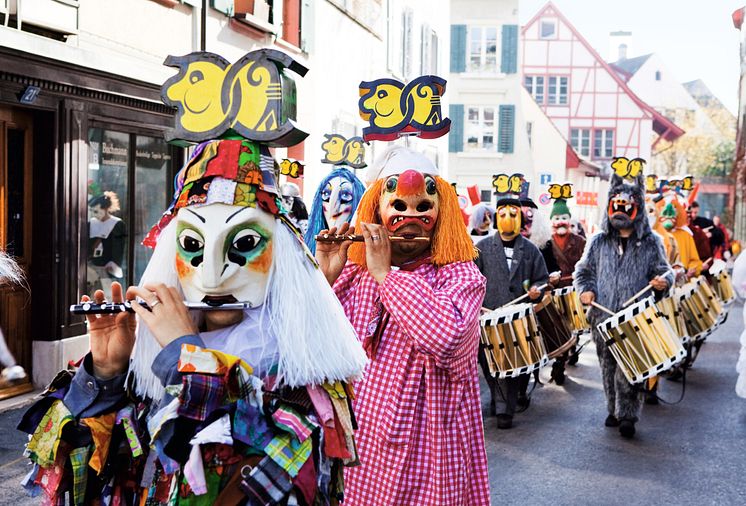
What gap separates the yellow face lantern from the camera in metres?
8.62

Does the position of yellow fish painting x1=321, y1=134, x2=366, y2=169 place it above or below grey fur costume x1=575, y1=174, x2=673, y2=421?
above

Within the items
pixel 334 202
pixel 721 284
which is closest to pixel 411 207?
pixel 334 202

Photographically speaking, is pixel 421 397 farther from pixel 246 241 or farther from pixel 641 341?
pixel 641 341

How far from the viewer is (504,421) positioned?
26.5 feet

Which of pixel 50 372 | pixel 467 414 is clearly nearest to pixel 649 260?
pixel 467 414

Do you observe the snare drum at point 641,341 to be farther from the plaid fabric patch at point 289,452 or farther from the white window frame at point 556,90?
the white window frame at point 556,90

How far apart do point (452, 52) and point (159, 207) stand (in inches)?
881

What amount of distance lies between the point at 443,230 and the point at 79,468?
1.77 meters

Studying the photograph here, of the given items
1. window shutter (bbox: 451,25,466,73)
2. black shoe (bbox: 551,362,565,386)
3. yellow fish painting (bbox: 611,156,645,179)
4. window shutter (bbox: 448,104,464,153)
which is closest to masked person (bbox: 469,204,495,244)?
black shoe (bbox: 551,362,565,386)

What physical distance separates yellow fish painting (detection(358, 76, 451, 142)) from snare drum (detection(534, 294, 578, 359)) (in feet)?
15.1

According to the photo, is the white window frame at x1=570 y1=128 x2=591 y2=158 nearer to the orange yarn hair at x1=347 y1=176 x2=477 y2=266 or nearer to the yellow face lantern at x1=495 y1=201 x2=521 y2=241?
the yellow face lantern at x1=495 y1=201 x2=521 y2=241

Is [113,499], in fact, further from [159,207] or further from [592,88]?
[592,88]

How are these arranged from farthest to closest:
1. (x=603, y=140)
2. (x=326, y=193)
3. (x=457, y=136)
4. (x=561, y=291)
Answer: (x=603, y=140) < (x=457, y=136) < (x=561, y=291) < (x=326, y=193)

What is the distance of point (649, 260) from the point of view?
26.2ft
